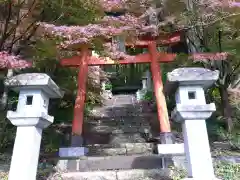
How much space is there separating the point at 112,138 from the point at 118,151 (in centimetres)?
132

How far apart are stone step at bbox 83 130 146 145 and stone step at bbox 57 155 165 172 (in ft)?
6.15


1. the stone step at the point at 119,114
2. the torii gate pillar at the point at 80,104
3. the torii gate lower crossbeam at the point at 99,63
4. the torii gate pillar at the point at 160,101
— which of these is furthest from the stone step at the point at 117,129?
the torii gate pillar at the point at 80,104

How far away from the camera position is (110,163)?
6.09 metres

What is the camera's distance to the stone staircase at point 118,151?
5.37 metres

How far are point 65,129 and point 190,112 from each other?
601cm

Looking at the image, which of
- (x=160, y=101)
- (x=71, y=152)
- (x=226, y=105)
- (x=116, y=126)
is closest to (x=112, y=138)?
(x=116, y=126)

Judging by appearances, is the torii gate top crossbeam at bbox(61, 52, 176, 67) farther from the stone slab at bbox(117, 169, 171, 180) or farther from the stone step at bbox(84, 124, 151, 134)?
the stone slab at bbox(117, 169, 171, 180)

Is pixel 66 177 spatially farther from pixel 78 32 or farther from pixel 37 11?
pixel 37 11

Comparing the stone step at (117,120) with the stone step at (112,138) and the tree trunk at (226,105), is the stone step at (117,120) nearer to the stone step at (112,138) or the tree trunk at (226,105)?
the stone step at (112,138)

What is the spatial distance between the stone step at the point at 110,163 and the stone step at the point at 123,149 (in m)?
0.91

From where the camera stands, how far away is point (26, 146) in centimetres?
416

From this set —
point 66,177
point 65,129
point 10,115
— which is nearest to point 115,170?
point 66,177

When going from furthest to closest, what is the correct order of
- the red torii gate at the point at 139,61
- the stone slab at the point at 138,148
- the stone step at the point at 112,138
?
the stone step at the point at 112,138 → the red torii gate at the point at 139,61 → the stone slab at the point at 138,148

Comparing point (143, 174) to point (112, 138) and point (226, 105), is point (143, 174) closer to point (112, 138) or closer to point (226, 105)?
point (112, 138)
